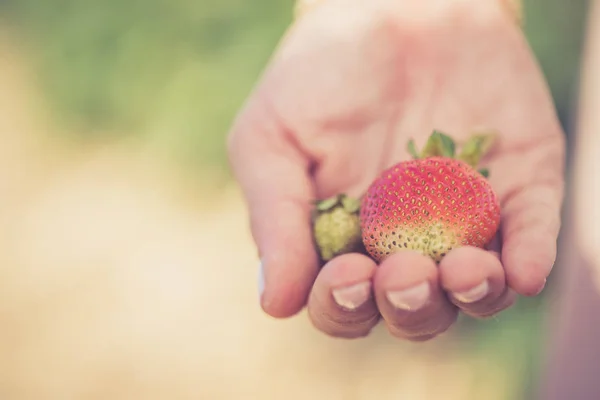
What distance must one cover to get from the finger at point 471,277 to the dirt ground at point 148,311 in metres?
0.70

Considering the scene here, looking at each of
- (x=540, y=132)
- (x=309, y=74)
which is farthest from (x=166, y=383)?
(x=540, y=132)

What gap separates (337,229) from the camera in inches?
23.3

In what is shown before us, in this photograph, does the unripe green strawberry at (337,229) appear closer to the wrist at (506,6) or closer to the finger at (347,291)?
the finger at (347,291)

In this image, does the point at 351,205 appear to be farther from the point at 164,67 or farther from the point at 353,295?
the point at 164,67

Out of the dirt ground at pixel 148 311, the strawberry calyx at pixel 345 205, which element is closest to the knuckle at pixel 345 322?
the strawberry calyx at pixel 345 205

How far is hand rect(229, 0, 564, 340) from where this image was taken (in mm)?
506

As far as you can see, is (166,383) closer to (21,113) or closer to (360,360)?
(360,360)

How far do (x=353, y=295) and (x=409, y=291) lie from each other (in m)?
0.05

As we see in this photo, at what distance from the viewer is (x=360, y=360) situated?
1177 mm

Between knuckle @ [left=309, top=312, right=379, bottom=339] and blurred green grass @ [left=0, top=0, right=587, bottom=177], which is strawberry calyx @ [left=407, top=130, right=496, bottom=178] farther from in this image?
blurred green grass @ [left=0, top=0, right=587, bottom=177]

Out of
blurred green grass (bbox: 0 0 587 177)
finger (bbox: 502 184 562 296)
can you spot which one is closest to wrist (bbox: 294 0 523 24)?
finger (bbox: 502 184 562 296)

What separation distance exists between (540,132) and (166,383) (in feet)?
2.54

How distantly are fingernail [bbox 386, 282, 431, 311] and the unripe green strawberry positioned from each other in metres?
0.11

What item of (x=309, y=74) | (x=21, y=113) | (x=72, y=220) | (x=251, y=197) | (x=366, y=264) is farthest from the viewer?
(x=21, y=113)
